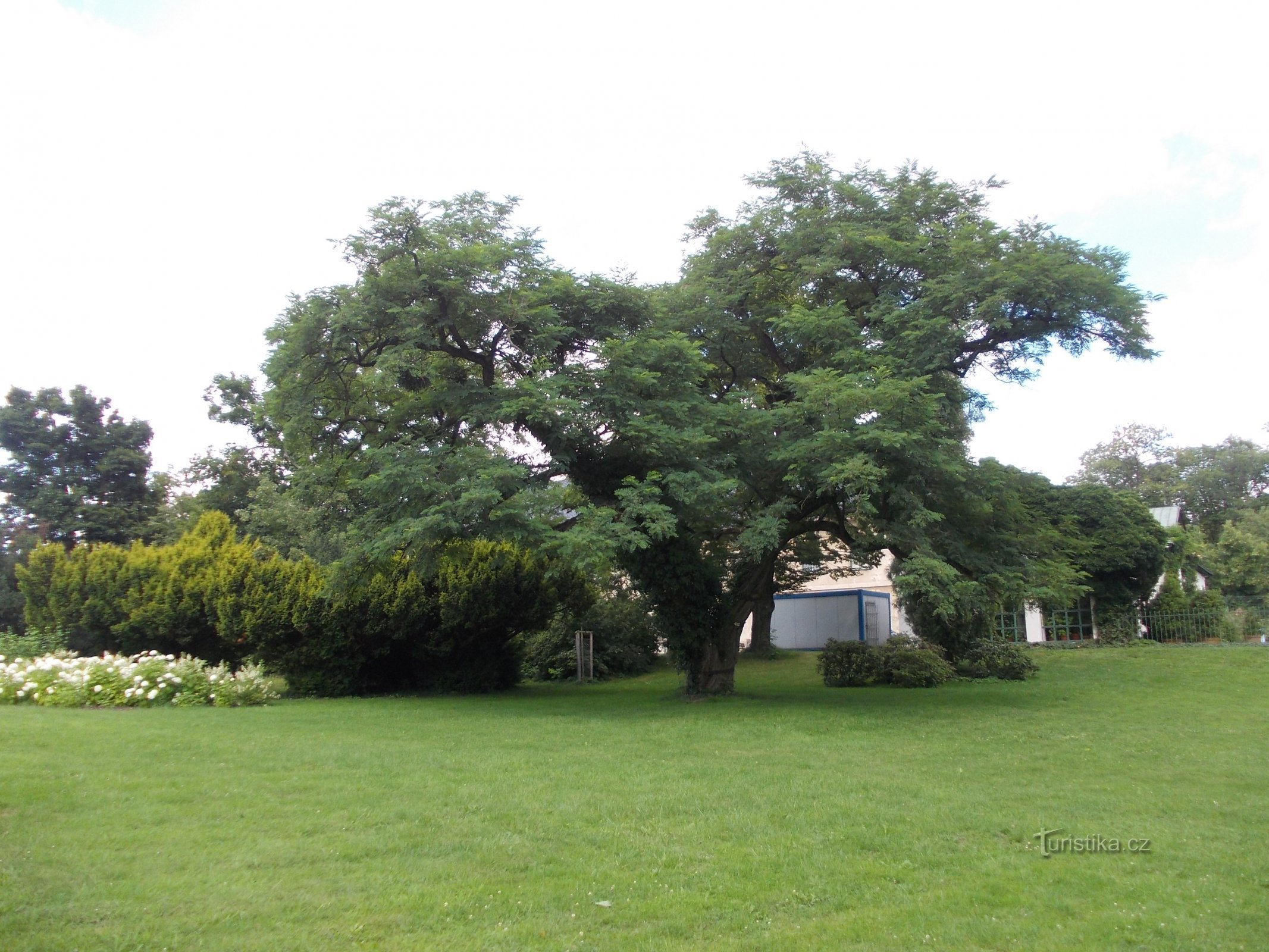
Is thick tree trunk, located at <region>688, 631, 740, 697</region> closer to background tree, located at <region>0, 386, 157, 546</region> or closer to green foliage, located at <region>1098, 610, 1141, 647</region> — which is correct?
green foliage, located at <region>1098, 610, 1141, 647</region>

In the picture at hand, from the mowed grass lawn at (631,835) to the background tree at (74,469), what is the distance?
2933 cm

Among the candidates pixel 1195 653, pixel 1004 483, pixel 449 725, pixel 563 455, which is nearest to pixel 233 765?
pixel 449 725

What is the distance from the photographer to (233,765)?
970 centimetres

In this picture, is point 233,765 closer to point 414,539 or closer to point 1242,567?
point 414,539

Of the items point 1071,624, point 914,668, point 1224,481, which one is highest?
point 1224,481

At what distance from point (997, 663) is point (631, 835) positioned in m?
17.0

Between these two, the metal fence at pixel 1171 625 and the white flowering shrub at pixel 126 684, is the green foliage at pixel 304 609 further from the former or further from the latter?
the metal fence at pixel 1171 625

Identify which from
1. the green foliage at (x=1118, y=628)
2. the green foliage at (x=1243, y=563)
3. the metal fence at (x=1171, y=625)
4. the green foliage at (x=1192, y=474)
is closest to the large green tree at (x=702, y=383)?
the green foliage at (x=1118, y=628)

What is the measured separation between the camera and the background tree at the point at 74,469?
127 ft

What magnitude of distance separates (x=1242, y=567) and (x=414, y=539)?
133 ft

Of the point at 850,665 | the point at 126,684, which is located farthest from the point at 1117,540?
the point at 126,684

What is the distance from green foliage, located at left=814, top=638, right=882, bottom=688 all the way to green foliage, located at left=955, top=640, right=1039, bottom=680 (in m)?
2.43

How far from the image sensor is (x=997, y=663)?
21.5 meters

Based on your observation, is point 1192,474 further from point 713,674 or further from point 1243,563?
point 713,674
